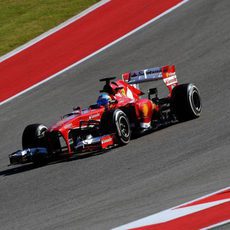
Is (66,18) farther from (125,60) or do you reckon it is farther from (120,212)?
(120,212)

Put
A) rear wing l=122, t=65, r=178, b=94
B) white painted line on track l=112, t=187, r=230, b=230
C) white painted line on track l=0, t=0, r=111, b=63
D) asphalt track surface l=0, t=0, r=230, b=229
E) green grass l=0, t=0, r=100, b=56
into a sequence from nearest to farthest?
white painted line on track l=112, t=187, r=230, b=230
asphalt track surface l=0, t=0, r=230, b=229
rear wing l=122, t=65, r=178, b=94
white painted line on track l=0, t=0, r=111, b=63
green grass l=0, t=0, r=100, b=56

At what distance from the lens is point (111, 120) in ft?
43.9

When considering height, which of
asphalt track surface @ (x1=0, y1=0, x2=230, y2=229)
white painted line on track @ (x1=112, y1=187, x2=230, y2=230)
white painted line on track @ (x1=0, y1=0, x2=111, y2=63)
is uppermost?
white painted line on track @ (x1=0, y1=0, x2=111, y2=63)

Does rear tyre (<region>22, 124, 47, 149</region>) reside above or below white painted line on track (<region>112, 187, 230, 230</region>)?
above

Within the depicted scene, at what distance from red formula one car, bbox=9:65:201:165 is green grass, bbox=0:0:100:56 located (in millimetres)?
9418

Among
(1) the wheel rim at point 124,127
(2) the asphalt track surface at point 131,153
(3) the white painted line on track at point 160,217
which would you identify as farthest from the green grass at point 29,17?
(3) the white painted line on track at point 160,217

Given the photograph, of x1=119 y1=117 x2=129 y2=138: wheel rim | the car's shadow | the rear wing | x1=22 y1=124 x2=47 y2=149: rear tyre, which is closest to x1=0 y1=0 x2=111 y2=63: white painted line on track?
the rear wing

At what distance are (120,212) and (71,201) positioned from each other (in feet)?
4.81

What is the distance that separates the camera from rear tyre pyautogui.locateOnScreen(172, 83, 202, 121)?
14625mm

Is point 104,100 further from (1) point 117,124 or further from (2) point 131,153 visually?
(2) point 131,153

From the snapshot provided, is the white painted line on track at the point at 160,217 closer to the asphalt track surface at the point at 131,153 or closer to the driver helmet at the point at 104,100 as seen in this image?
the asphalt track surface at the point at 131,153

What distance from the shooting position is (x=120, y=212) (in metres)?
9.00

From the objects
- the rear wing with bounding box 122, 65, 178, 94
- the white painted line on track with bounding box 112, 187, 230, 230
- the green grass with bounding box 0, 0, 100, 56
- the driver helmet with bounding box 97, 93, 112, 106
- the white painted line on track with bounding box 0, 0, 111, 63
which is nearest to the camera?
the white painted line on track with bounding box 112, 187, 230, 230

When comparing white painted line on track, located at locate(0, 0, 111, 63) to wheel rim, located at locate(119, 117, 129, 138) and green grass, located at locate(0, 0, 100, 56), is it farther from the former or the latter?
wheel rim, located at locate(119, 117, 129, 138)
